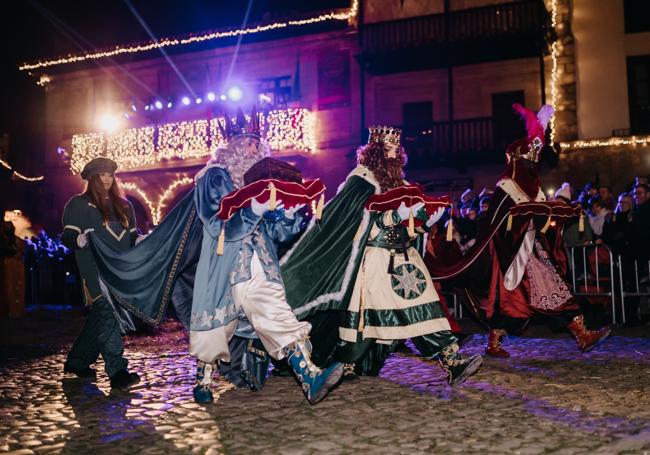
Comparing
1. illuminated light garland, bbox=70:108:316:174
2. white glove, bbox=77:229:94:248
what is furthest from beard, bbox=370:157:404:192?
illuminated light garland, bbox=70:108:316:174

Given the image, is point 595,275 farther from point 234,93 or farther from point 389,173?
point 234,93

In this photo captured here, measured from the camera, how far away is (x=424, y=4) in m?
22.1

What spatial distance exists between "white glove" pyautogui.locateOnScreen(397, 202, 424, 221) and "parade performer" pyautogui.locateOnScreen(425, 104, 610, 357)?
1.77m

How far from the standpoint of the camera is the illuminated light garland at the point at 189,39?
72.9 feet

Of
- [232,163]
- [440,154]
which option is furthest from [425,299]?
[440,154]

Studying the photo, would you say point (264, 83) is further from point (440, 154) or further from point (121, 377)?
point (121, 377)

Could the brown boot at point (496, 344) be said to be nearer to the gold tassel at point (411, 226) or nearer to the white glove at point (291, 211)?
the gold tassel at point (411, 226)

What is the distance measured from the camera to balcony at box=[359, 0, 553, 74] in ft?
66.1

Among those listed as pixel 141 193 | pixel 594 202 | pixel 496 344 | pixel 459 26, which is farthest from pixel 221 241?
pixel 141 193

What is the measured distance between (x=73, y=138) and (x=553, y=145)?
1778cm

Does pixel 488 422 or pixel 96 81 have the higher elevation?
pixel 96 81

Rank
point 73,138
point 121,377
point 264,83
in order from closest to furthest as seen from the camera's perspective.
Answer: point 121,377, point 264,83, point 73,138

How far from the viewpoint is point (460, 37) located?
20.8 m

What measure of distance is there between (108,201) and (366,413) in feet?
10.9
